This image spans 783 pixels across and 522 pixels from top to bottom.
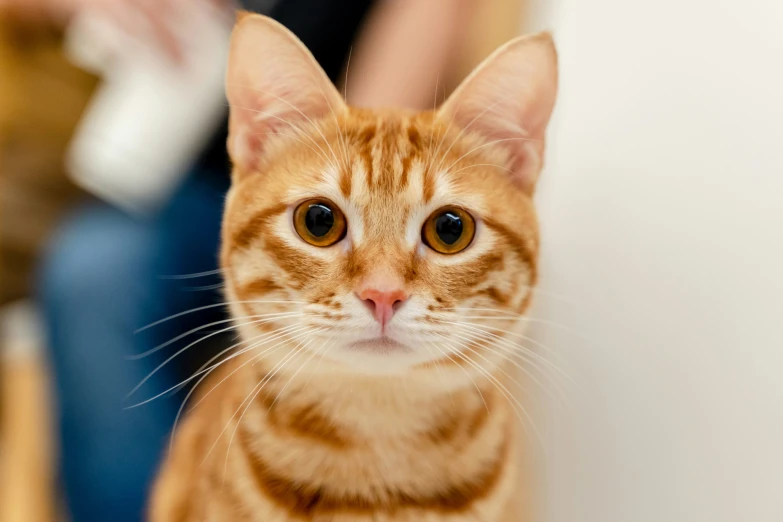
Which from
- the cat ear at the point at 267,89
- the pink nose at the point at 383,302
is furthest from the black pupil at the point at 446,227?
the cat ear at the point at 267,89

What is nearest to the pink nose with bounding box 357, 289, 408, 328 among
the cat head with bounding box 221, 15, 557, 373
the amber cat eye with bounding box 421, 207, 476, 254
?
the cat head with bounding box 221, 15, 557, 373

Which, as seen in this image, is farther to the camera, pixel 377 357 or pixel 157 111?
pixel 157 111

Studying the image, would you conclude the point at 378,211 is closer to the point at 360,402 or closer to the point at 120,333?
the point at 360,402

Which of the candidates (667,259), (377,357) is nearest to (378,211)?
(377,357)

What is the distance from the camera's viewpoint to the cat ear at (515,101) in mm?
691

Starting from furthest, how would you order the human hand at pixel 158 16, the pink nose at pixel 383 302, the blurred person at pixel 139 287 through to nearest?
the blurred person at pixel 139 287 < the human hand at pixel 158 16 < the pink nose at pixel 383 302

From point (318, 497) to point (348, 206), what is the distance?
39 centimetres

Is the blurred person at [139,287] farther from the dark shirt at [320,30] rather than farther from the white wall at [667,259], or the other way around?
the white wall at [667,259]

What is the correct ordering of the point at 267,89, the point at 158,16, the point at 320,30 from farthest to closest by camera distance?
the point at 320,30 < the point at 158,16 < the point at 267,89

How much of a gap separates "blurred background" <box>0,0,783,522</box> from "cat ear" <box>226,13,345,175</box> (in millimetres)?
270

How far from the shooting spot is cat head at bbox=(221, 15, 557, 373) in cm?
69

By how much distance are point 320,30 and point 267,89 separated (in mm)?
524

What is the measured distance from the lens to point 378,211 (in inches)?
28.8

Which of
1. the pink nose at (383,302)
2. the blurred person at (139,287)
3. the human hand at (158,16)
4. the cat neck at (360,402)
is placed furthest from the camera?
the blurred person at (139,287)
